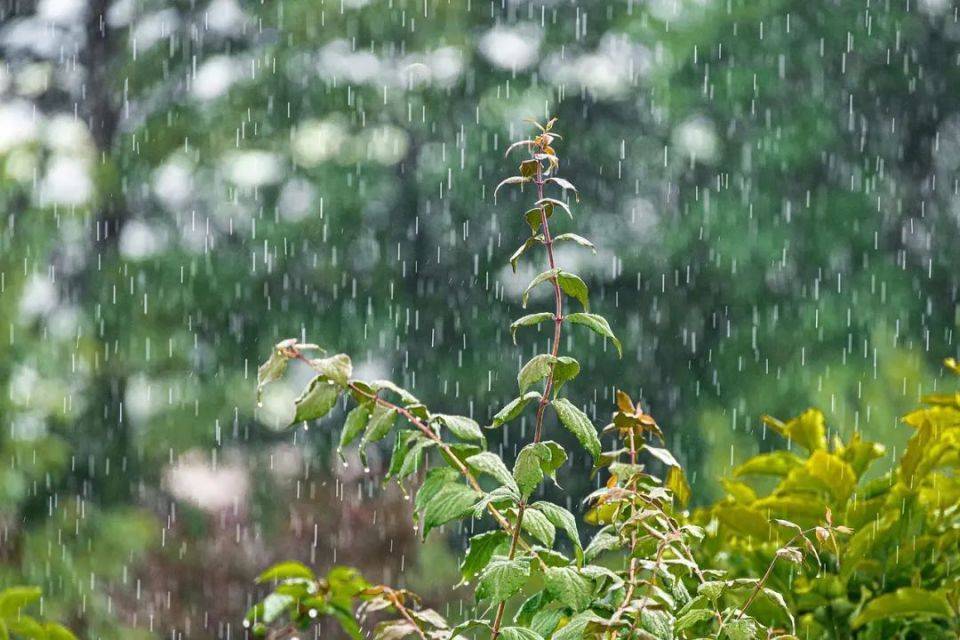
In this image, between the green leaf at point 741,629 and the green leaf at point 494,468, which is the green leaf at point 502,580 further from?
the green leaf at point 741,629

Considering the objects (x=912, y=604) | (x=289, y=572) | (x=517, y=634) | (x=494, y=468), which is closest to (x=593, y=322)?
(x=494, y=468)

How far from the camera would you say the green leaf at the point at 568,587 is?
0.96 meters

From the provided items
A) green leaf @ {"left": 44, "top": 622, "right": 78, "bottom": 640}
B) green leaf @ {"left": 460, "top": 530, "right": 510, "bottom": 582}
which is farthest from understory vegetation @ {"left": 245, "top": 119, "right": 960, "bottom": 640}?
green leaf @ {"left": 44, "top": 622, "right": 78, "bottom": 640}

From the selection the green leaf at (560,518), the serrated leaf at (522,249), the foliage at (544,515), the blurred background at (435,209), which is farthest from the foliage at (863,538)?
the blurred background at (435,209)

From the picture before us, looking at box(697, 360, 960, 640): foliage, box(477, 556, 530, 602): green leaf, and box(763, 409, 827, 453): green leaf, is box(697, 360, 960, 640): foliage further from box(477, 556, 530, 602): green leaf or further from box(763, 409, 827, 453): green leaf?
box(477, 556, 530, 602): green leaf

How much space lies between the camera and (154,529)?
645 cm

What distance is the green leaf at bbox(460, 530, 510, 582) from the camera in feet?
3.45

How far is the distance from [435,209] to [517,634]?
724 centimetres

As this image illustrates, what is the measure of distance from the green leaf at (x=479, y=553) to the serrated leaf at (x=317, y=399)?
0.58 ft

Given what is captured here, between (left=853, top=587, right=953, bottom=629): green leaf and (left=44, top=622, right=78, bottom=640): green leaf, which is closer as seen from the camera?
(left=853, top=587, right=953, bottom=629): green leaf

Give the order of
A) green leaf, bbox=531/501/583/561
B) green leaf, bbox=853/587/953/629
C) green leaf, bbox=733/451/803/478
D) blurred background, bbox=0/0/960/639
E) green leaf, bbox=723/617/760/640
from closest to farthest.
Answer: green leaf, bbox=723/617/760/640 < green leaf, bbox=531/501/583/561 < green leaf, bbox=853/587/953/629 < green leaf, bbox=733/451/803/478 < blurred background, bbox=0/0/960/639

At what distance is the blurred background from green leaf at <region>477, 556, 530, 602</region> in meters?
6.08

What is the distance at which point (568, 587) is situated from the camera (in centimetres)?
97

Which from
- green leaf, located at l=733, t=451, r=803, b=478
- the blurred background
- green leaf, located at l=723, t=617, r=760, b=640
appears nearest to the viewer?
green leaf, located at l=723, t=617, r=760, b=640
